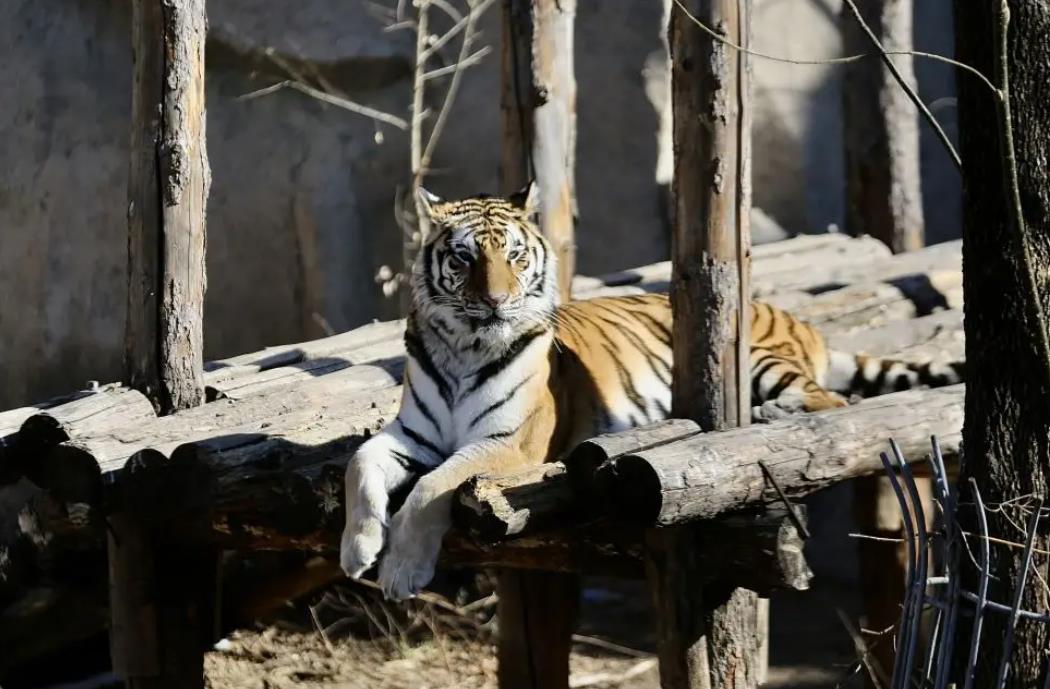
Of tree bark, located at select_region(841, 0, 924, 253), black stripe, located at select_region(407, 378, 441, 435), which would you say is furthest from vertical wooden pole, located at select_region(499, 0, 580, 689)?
tree bark, located at select_region(841, 0, 924, 253)

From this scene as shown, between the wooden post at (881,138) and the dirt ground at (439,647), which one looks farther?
the wooden post at (881,138)

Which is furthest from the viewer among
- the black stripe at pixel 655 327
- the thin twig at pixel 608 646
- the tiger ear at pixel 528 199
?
the thin twig at pixel 608 646

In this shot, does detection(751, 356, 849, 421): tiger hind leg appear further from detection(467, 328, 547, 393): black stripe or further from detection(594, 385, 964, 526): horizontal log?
detection(467, 328, 547, 393): black stripe

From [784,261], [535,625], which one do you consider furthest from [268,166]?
[535,625]

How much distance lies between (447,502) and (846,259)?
156 inches

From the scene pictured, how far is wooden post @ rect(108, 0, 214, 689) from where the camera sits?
4576mm

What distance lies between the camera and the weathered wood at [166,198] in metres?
4.57

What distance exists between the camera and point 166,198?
458 centimetres

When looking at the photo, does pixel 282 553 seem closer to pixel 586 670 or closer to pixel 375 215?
pixel 586 670

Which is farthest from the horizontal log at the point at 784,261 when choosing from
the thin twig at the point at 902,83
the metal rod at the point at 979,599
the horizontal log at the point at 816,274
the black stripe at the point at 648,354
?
the thin twig at the point at 902,83

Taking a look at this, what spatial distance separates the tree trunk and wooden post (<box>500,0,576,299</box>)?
2617mm

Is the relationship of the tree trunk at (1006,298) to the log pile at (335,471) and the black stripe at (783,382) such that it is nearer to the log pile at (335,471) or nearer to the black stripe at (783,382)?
the log pile at (335,471)

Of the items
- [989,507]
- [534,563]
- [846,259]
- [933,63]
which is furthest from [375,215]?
[989,507]

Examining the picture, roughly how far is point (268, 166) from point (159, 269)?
341 centimetres
